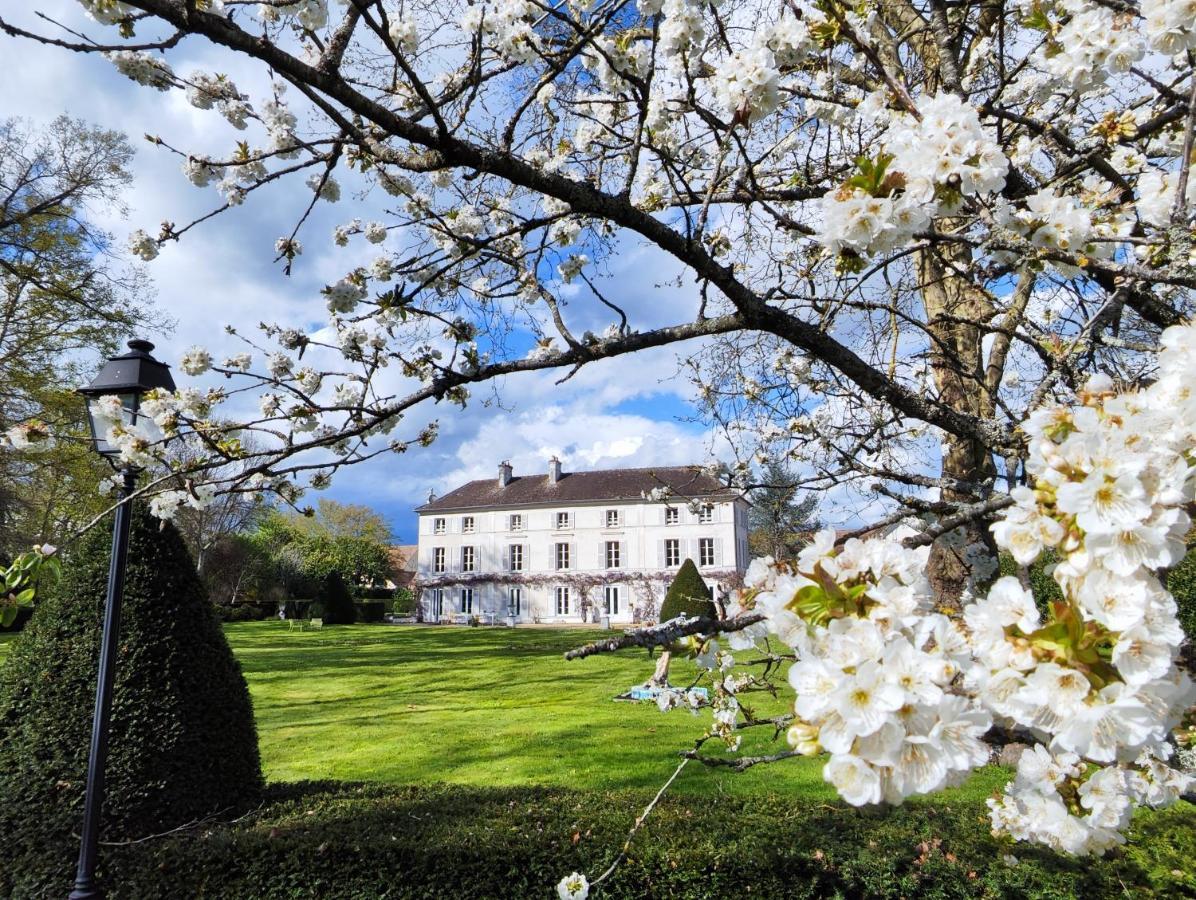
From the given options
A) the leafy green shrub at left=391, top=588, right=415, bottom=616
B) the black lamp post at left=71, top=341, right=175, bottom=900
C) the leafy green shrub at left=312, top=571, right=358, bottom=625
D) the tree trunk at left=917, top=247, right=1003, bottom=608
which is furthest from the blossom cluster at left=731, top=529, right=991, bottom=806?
the leafy green shrub at left=391, top=588, right=415, bottom=616

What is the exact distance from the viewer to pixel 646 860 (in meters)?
3.46

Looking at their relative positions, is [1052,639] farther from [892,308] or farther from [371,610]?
[371,610]

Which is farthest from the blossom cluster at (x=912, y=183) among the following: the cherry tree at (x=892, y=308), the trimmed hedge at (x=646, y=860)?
the trimmed hedge at (x=646, y=860)

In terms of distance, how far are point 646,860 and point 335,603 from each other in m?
28.3

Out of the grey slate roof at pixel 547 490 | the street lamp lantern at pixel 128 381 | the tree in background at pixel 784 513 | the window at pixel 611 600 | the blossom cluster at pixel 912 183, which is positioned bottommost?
the window at pixel 611 600

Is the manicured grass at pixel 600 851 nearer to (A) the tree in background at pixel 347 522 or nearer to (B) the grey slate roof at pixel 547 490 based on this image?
(B) the grey slate roof at pixel 547 490

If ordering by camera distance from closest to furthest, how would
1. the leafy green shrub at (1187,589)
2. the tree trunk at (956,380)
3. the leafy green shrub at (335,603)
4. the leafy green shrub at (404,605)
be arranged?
1. the tree trunk at (956,380)
2. the leafy green shrub at (1187,589)
3. the leafy green shrub at (335,603)
4. the leafy green shrub at (404,605)

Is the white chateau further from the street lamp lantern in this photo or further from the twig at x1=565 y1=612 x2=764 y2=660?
the twig at x1=565 y1=612 x2=764 y2=660

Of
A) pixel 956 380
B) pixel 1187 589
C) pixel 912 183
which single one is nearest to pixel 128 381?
pixel 912 183

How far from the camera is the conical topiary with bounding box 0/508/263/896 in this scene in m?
3.84

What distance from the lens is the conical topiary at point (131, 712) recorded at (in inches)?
151

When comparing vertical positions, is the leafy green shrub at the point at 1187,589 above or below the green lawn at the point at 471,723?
above

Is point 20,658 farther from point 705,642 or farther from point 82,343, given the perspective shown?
point 82,343

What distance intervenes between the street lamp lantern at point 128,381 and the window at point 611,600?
3161cm
